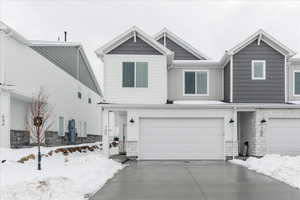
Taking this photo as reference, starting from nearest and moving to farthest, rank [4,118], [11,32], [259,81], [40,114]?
1. [4,118]
2. [11,32]
3. [40,114]
4. [259,81]

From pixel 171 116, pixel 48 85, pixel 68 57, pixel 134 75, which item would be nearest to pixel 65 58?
pixel 68 57

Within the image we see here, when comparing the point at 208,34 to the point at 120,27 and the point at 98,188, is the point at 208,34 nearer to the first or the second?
the point at 120,27

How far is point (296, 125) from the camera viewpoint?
60.8ft

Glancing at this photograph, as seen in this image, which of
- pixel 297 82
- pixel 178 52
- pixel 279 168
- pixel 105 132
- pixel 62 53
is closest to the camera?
pixel 279 168

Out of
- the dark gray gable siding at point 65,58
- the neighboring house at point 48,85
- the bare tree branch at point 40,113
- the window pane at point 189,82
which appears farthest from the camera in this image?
Result: the dark gray gable siding at point 65,58

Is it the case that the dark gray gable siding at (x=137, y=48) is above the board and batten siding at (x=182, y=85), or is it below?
above

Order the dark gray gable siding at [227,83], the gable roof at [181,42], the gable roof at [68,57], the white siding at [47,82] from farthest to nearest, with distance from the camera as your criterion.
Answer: the gable roof at [181,42] → the gable roof at [68,57] → the dark gray gable siding at [227,83] → the white siding at [47,82]

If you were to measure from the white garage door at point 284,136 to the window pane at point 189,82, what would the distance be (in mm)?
4768

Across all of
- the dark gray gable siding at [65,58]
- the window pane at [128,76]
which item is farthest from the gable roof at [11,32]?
the window pane at [128,76]

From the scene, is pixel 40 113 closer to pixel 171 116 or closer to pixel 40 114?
pixel 40 114

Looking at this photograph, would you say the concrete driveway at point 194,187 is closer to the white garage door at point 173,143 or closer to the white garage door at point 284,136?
the white garage door at point 173,143

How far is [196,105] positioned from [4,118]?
30.7 ft

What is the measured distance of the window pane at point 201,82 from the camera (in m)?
20.5

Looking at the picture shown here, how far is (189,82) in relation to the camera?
2056 cm
